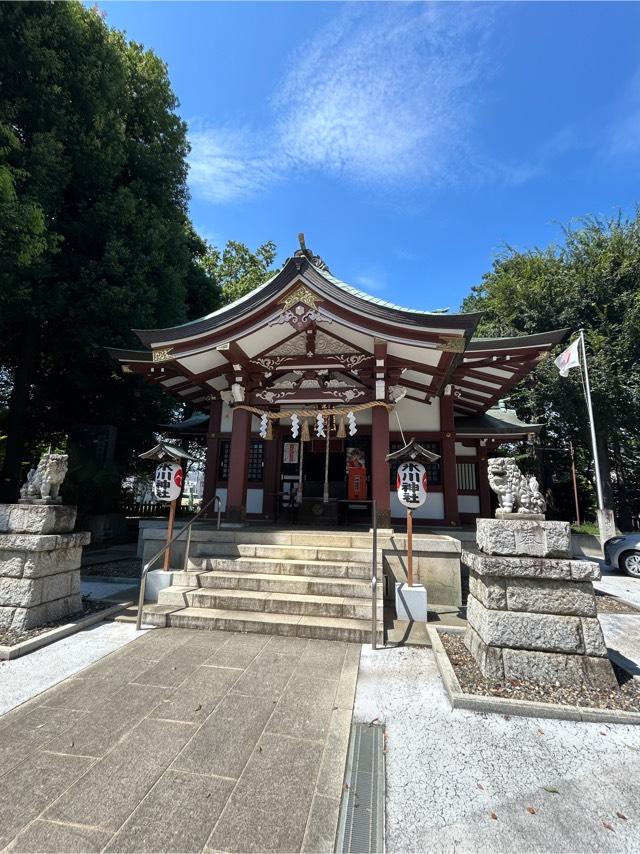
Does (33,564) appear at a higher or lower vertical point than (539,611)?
higher

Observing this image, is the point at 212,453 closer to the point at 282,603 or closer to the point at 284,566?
the point at 284,566

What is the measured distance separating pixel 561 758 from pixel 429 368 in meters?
6.76

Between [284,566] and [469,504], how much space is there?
697cm

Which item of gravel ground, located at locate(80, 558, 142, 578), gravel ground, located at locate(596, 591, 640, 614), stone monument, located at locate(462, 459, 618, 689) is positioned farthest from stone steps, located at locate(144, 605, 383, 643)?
gravel ground, located at locate(596, 591, 640, 614)

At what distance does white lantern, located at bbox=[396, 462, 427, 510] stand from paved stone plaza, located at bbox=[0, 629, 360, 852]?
2.33m

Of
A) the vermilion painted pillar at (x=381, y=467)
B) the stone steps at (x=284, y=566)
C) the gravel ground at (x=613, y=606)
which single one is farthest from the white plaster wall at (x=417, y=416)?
the stone steps at (x=284, y=566)

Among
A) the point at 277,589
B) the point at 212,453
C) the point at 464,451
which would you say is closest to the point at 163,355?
the point at 212,453

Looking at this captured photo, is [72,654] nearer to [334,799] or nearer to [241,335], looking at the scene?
[334,799]

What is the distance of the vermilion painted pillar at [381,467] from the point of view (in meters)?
7.50

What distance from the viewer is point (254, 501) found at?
10.9m

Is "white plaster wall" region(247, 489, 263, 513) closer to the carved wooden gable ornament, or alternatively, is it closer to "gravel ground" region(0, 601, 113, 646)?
"gravel ground" region(0, 601, 113, 646)

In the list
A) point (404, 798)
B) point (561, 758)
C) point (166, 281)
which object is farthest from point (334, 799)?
point (166, 281)

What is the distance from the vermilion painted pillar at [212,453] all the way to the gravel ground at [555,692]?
850cm

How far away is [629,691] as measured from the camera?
361cm
